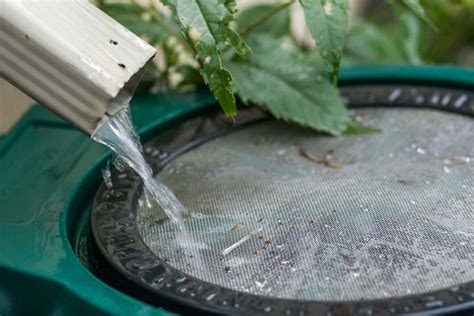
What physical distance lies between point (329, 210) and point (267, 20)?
1.84 feet

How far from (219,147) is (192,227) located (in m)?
0.26

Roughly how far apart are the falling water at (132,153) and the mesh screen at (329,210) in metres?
0.02

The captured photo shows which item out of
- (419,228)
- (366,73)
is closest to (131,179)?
(419,228)

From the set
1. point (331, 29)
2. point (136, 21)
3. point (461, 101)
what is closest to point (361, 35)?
point (461, 101)

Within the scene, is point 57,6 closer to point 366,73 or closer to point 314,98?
point 314,98

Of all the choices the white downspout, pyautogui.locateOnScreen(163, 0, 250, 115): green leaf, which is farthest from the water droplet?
the white downspout

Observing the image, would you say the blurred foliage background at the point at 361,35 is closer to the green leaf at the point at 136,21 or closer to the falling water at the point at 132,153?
the green leaf at the point at 136,21

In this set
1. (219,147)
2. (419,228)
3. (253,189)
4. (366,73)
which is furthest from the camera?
(366,73)

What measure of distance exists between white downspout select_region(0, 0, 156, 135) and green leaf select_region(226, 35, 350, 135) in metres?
0.36

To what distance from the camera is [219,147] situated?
1184 mm

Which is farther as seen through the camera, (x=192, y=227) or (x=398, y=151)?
(x=398, y=151)

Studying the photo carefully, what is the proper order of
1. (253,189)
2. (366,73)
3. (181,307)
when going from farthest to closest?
(366,73), (253,189), (181,307)

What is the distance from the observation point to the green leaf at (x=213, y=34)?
867 mm

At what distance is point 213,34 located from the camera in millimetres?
877
